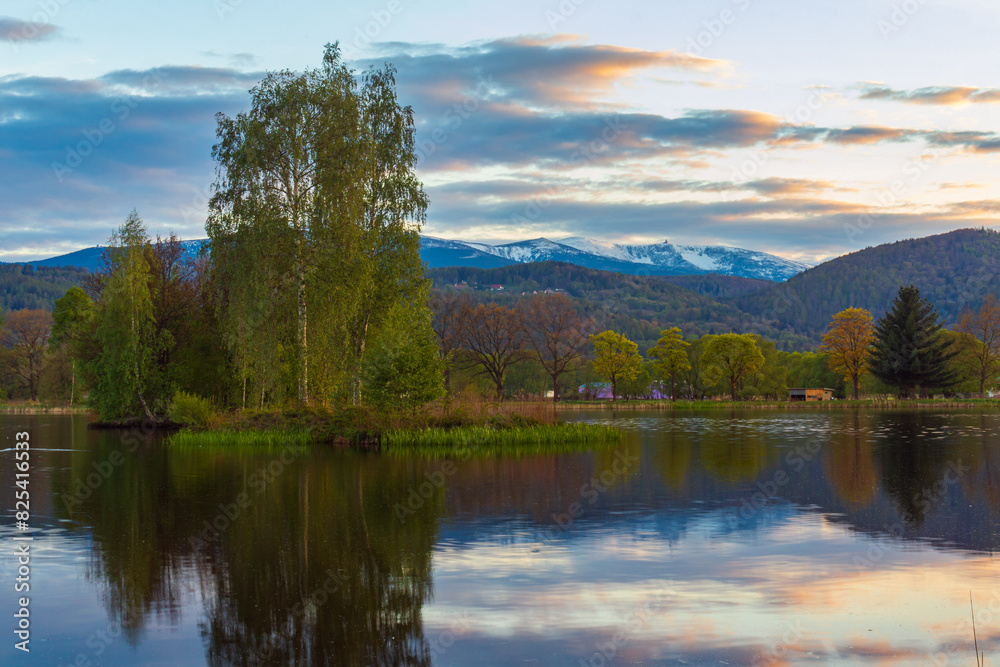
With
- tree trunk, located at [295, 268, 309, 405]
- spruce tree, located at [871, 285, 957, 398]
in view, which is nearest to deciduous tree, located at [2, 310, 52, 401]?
tree trunk, located at [295, 268, 309, 405]

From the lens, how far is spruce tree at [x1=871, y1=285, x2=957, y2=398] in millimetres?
79062

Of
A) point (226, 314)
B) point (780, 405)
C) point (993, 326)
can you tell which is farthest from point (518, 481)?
point (993, 326)

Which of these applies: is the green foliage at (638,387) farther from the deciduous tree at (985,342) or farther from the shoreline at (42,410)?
the shoreline at (42,410)

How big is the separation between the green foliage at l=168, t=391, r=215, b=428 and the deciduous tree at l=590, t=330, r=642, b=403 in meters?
56.0

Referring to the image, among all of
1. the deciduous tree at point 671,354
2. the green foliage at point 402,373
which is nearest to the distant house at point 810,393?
the deciduous tree at point 671,354

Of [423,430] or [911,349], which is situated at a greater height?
[911,349]

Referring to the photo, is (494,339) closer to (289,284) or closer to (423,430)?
(289,284)

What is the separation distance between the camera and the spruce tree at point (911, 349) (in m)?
79.1

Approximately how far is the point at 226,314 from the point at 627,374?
54934mm

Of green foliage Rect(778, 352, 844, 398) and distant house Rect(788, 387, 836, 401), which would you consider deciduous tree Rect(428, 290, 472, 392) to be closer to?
green foliage Rect(778, 352, 844, 398)

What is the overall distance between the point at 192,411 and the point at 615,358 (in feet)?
188

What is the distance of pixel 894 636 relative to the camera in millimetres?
7648

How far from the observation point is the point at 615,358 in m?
87.0

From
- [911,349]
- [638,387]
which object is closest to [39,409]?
[638,387]
